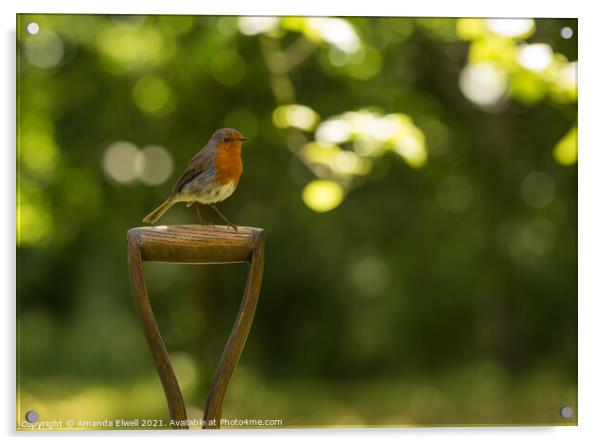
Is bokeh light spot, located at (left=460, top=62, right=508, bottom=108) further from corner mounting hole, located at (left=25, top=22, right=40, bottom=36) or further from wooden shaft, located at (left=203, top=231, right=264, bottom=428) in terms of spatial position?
corner mounting hole, located at (left=25, top=22, right=40, bottom=36)

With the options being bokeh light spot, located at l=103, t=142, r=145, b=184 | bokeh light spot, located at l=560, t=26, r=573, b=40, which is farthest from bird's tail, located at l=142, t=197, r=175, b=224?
bokeh light spot, located at l=560, t=26, r=573, b=40

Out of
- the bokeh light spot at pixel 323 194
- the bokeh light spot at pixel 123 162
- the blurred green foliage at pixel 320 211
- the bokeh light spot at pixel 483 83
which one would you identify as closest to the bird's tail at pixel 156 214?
the blurred green foliage at pixel 320 211

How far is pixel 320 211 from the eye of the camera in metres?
2.44

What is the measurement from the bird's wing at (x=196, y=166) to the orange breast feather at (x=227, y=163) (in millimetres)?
27

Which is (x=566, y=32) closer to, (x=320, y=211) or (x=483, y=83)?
(x=483, y=83)

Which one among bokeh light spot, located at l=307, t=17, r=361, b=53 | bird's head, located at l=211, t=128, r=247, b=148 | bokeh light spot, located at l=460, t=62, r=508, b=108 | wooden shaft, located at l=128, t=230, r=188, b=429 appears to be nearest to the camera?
wooden shaft, located at l=128, t=230, r=188, b=429

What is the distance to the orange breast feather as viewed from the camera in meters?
2.10

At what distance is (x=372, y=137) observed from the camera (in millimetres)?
2086

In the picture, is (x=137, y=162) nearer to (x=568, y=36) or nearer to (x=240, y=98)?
(x=240, y=98)

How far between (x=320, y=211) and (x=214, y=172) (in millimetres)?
462

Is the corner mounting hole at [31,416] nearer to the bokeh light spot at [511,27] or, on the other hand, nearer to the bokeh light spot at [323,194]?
the bokeh light spot at [323,194]

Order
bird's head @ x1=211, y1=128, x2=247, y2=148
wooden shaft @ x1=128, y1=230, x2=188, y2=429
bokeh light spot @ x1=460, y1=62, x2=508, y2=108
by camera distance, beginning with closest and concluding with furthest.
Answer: wooden shaft @ x1=128, y1=230, x2=188, y2=429 < bird's head @ x1=211, y1=128, x2=247, y2=148 < bokeh light spot @ x1=460, y1=62, x2=508, y2=108

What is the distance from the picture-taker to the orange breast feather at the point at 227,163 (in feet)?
6.90

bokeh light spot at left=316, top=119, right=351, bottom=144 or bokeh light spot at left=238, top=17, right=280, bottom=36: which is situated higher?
bokeh light spot at left=238, top=17, right=280, bottom=36
